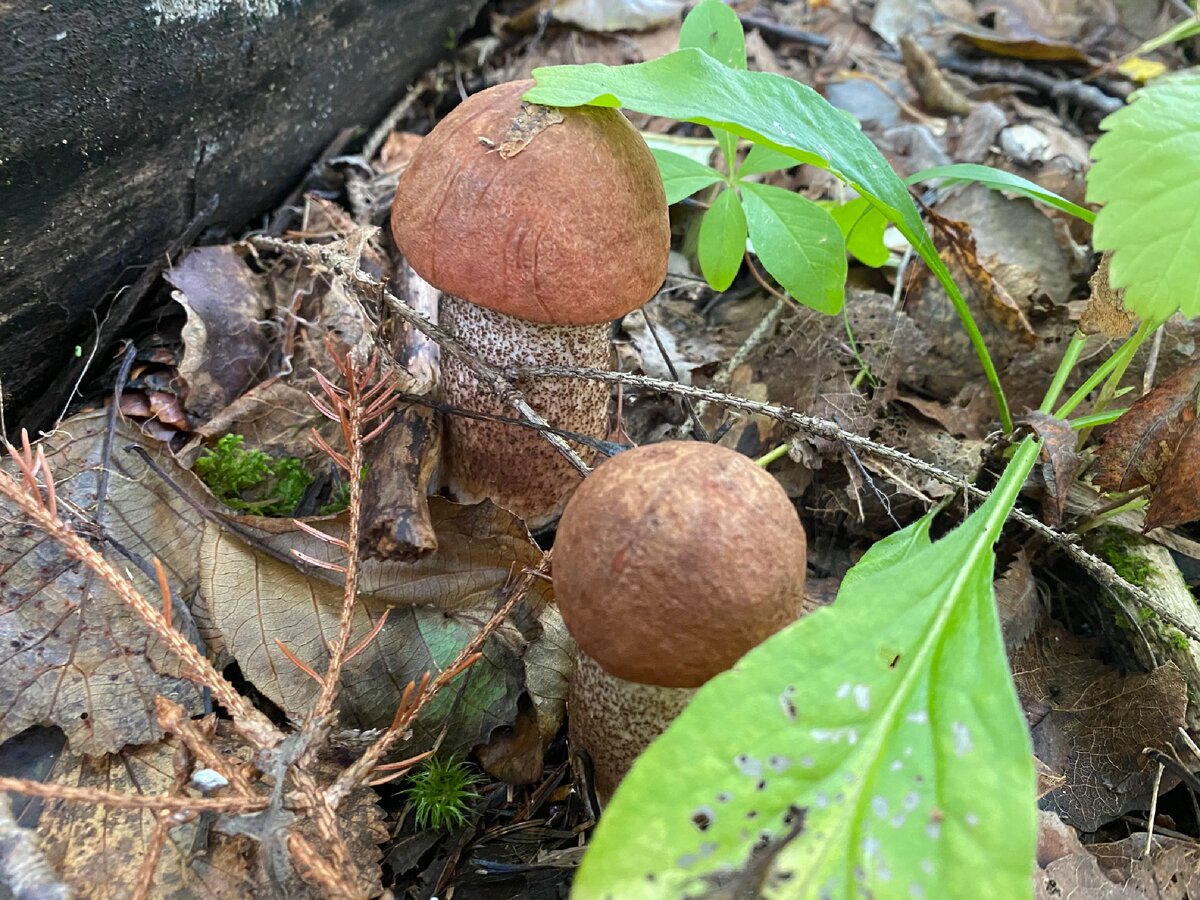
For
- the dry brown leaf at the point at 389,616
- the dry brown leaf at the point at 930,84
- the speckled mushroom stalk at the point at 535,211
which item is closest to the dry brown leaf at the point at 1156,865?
the dry brown leaf at the point at 389,616

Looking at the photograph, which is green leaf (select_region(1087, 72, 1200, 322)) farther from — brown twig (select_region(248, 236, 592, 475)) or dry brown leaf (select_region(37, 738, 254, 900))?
dry brown leaf (select_region(37, 738, 254, 900))

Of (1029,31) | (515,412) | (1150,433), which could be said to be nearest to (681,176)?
(515,412)

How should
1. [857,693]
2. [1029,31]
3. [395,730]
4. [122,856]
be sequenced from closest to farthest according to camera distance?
[857,693] < [395,730] < [122,856] < [1029,31]

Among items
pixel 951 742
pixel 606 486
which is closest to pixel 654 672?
pixel 606 486

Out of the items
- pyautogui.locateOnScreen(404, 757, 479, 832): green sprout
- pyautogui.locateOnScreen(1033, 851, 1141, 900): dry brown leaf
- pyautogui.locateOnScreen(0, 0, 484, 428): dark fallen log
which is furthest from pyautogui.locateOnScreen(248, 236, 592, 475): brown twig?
pyautogui.locateOnScreen(1033, 851, 1141, 900): dry brown leaf

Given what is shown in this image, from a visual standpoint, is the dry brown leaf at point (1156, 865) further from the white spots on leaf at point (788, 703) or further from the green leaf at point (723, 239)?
the green leaf at point (723, 239)

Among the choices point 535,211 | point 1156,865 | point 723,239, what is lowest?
point 1156,865

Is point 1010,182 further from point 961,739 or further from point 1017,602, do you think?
point 961,739

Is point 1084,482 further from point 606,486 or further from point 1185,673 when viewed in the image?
point 606,486
